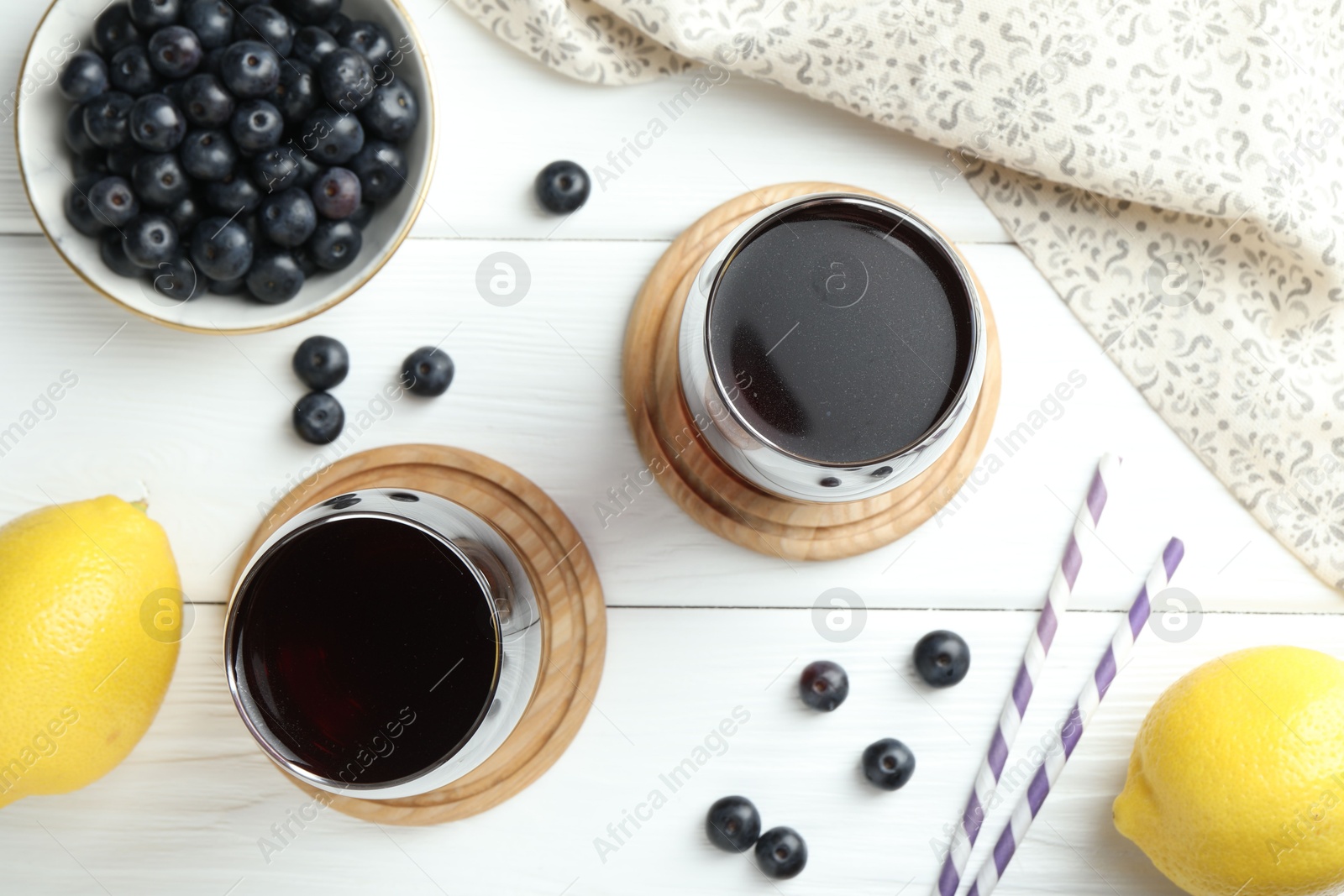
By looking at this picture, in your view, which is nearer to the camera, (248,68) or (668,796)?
(248,68)

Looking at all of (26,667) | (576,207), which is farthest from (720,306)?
(26,667)

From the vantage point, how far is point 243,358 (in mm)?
760

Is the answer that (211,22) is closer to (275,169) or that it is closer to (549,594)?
(275,169)

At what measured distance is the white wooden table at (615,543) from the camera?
0.75 m

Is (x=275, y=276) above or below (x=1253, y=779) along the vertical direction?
above

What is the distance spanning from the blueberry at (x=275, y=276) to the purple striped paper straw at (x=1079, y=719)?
24.6 inches

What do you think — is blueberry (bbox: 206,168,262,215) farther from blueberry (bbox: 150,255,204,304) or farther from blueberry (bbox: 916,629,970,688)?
blueberry (bbox: 916,629,970,688)

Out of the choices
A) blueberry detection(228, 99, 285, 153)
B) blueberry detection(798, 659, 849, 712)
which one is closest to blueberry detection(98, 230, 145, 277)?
blueberry detection(228, 99, 285, 153)

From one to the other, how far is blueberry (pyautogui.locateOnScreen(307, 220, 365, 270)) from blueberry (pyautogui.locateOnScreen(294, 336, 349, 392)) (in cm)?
7

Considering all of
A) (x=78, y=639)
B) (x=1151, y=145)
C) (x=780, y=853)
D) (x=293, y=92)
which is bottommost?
(x=780, y=853)

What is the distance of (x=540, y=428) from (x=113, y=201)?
1.02 feet

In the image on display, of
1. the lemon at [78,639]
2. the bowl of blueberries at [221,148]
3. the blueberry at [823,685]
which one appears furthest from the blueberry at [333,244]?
the blueberry at [823,685]

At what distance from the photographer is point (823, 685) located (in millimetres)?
739

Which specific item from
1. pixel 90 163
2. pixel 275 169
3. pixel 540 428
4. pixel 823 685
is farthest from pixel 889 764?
pixel 90 163
